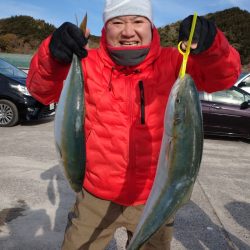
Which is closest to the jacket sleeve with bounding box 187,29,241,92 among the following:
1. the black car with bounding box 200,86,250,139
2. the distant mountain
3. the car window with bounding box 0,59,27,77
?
the black car with bounding box 200,86,250,139

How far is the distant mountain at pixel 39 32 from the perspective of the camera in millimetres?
22547

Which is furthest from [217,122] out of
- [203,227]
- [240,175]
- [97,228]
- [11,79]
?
[97,228]

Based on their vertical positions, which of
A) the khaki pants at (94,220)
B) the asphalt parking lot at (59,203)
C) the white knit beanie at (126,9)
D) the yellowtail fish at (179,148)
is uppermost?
the white knit beanie at (126,9)

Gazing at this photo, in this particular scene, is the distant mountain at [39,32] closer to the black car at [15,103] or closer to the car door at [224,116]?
the car door at [224,116]

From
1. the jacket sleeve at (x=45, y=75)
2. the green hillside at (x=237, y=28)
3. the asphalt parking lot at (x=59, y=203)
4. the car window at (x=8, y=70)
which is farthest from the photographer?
the green hillside at (x=237, y=28)

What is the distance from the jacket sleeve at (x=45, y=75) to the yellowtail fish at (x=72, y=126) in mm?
231

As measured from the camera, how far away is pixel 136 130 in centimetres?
259

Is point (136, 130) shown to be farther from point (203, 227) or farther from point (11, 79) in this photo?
point (11, 79)

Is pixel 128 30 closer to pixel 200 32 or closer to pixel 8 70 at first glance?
pixel 200 32

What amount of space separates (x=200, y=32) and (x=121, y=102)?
2.38ft

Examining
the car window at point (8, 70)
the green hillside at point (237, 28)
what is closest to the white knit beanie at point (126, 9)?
the car window at point (8, 70)

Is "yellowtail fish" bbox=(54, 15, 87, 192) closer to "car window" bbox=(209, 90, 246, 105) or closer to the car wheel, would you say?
the car wheel

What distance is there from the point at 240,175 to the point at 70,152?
18.9 ft

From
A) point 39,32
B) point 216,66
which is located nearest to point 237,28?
point 39,32
